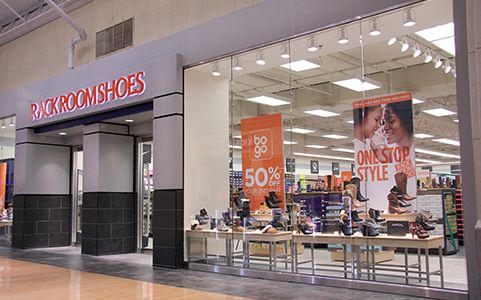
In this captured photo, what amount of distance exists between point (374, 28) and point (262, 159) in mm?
2319

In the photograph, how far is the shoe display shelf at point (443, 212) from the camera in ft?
19.3

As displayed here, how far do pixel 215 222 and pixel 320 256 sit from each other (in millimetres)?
1918

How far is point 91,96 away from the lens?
9.20 m

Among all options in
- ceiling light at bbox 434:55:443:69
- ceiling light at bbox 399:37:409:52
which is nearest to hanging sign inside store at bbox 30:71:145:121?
ceiling light at bbox 399:37:409:52

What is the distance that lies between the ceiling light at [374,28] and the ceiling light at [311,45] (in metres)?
0.78

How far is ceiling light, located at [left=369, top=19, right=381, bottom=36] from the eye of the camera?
587 centimetres

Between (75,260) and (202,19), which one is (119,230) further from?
(202,19)

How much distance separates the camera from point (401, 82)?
593cm

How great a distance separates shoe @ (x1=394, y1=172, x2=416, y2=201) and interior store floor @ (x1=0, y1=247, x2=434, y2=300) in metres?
1.17

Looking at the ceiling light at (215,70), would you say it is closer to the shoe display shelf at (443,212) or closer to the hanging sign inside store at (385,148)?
the hanging sign inside store at (385,148)

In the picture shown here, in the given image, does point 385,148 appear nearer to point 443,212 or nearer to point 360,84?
point 360,84

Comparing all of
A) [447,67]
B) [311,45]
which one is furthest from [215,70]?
[447,67]

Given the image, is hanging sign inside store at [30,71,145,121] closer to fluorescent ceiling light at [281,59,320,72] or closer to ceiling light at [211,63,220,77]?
ceiling light at [211,63,220,77]

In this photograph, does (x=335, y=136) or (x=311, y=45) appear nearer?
(x=311, y=45)
